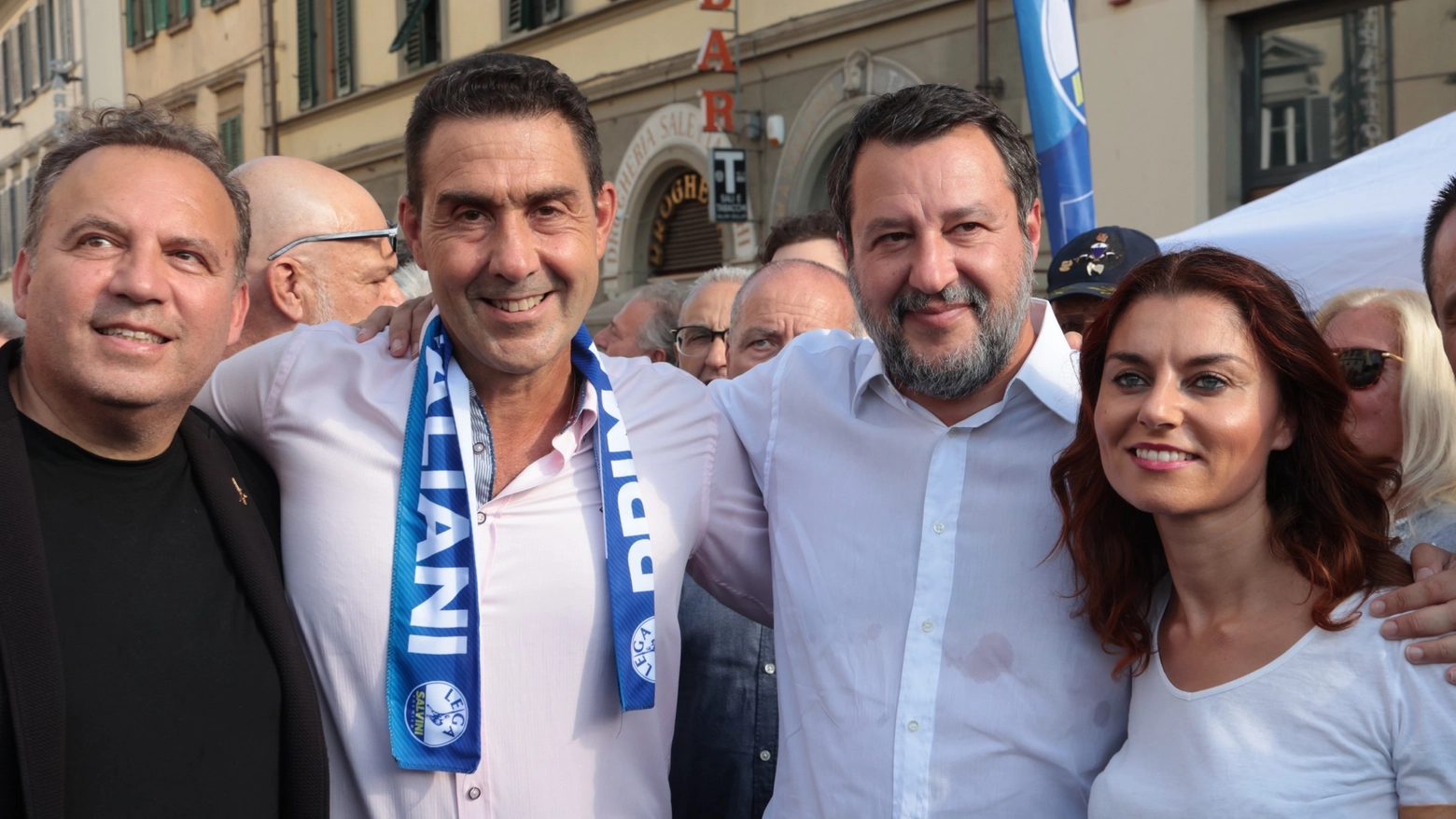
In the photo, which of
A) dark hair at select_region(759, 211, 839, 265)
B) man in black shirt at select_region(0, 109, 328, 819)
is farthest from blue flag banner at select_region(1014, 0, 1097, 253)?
man in black shirt at select_region(0, 109, 328, 819)

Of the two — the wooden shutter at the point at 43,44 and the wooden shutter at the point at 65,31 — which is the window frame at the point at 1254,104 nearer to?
the wooden shutter at the point at 65,31

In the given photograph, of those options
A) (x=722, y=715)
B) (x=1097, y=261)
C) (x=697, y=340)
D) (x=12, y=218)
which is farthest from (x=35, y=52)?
(x=722, y=715)

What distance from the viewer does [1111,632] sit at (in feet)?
7.43

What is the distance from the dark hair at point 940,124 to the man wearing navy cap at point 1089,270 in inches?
58.1

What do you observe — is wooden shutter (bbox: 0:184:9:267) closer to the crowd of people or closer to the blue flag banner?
the blue flag banner

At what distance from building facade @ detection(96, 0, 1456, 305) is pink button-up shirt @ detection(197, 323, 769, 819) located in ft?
22.6

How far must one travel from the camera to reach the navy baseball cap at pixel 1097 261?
409 cm

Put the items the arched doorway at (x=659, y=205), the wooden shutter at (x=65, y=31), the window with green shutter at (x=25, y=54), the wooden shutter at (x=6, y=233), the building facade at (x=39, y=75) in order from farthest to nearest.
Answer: the window with green shutter at (x=25, y=54) < the wooden shutter at (x=6, y=233) < the wooden shutter at (x=65, y=31) < the building facade at (x=39, y=75) < the arched doorway at (x=659, y=205)

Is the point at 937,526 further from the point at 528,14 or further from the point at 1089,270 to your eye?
the point at 528,14

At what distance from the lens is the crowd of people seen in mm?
1976

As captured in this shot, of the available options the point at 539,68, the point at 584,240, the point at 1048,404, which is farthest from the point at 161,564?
the point at 1048,404

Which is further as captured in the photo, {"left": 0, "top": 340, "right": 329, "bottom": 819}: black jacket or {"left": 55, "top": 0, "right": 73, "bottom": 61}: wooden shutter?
{"left": 55, "top": 0, "right": 73, "bottom": 61}: wooden shutter

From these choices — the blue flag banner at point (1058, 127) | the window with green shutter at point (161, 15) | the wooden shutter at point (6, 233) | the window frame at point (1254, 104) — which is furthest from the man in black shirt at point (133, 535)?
the wooden shutter at point (6, 233)

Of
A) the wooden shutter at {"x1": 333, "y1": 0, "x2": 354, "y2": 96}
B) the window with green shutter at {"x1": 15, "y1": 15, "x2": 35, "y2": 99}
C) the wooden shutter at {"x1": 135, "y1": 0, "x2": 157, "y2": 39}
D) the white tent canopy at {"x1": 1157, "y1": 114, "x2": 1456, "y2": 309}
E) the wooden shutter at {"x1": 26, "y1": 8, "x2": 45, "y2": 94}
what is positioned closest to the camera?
the white tent canopy at {"x1": 1157, "y1": 114, "x2": 1456, "y2": 309}
